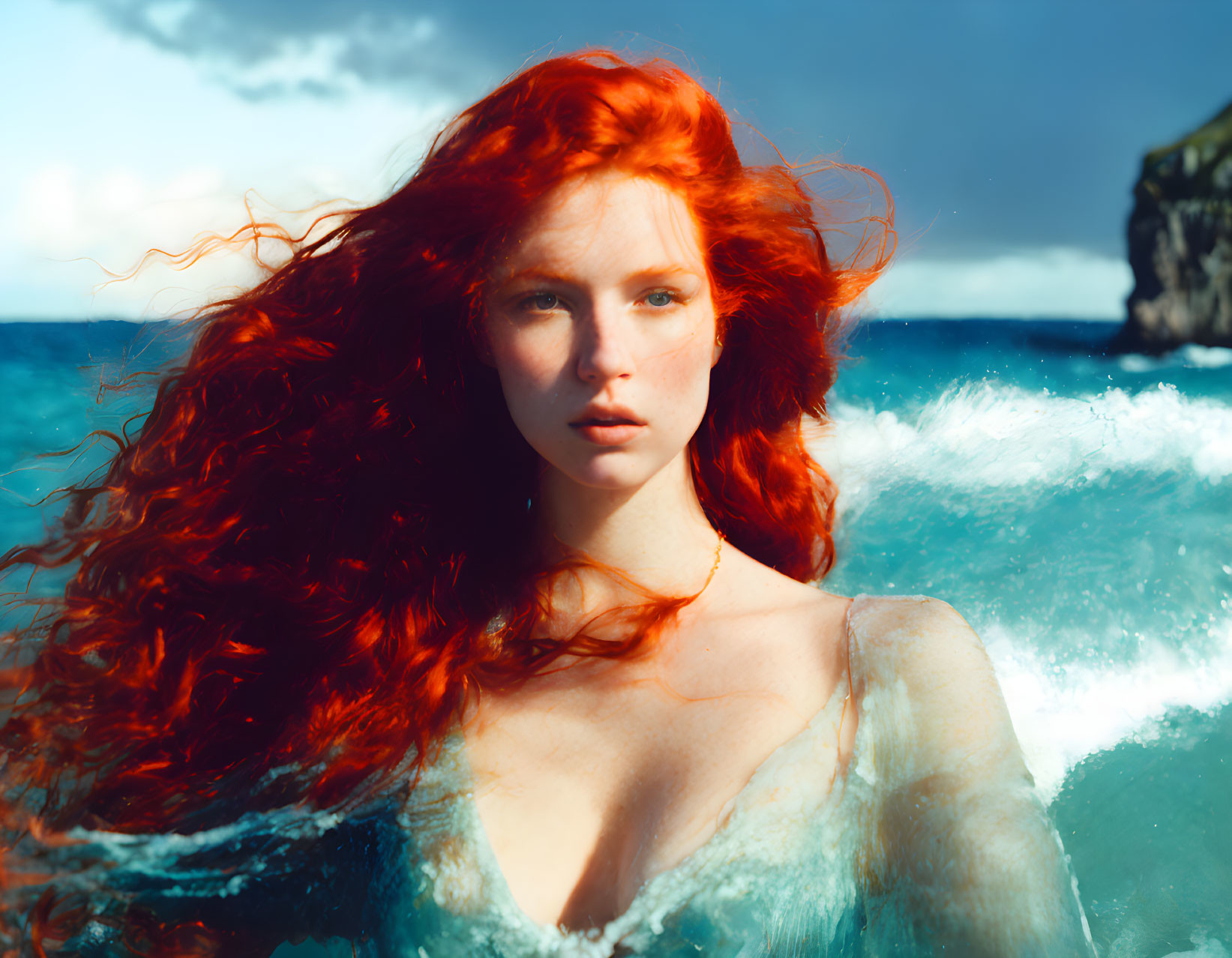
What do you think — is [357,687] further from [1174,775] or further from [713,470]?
[1174,775]

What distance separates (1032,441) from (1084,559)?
25.8 inches

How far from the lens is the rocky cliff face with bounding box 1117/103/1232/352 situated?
68.5ft

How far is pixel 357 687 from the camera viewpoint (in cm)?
222

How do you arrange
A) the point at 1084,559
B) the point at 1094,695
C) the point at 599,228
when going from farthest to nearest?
the point at 1084,559
the point at 1094,695
the point at 599,228

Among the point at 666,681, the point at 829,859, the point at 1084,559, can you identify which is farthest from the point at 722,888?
the point at 1084,559

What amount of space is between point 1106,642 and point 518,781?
Result: 2428mm

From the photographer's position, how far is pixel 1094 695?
3.14m

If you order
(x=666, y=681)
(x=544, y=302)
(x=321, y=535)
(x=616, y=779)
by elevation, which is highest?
(x=544, y=302)

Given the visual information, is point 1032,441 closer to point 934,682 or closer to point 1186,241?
point 934,682

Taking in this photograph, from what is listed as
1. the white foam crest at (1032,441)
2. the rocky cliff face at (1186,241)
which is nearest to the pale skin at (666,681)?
the white foam crest at (1032,441)

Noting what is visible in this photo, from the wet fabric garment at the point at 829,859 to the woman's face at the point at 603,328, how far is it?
0.62m

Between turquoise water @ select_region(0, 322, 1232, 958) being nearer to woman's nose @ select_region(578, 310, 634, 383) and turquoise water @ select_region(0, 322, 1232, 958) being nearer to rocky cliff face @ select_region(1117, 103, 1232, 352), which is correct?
woman's nose @ select_region(578, 310, 634, 383)

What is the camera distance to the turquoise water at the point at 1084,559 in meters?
2.59

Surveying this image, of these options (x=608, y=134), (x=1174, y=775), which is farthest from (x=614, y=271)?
(x=1174, y=775)
